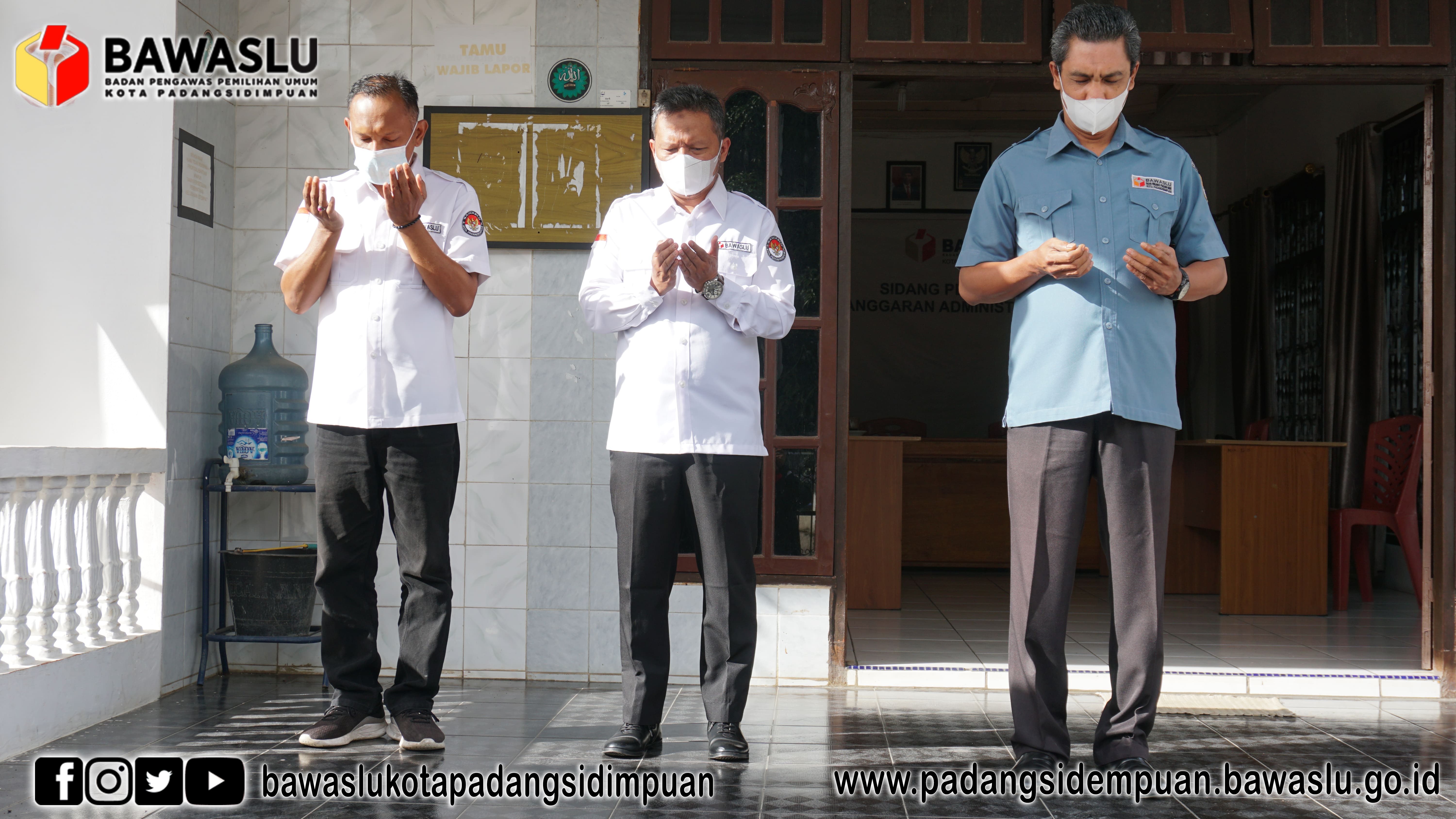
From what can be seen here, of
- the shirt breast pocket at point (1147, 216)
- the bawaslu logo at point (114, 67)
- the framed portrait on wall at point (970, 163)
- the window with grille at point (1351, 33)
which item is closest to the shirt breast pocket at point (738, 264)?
the shirt breast pocket at point (1147, 216)

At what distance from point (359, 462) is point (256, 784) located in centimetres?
82

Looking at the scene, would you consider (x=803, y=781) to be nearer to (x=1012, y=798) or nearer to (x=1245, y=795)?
(x=1012, y=798)

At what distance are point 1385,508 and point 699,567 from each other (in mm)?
5266

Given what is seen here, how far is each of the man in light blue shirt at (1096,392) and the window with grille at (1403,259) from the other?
5202 millimetres

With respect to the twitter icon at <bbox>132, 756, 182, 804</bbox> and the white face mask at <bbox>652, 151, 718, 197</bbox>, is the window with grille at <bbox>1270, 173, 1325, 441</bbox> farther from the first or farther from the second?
the twitter icon at <bbox>132, 756, 182, 804</bbox>

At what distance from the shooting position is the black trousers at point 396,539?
301cm

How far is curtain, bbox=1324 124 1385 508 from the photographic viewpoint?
284 inches

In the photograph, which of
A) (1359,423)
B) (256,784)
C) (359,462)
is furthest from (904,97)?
(256,784)

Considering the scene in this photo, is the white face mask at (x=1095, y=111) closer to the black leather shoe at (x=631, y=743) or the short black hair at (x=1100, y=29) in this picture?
the short black hair at (x=1100, y=29)

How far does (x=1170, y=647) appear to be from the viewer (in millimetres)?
4965

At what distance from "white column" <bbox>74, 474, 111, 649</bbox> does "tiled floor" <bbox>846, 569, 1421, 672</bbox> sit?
8.56 ft

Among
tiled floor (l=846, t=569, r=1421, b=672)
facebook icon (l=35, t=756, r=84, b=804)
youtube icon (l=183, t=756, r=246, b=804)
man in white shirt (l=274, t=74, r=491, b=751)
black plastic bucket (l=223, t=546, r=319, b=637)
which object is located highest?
man in white shirt (l=274, t=74, r=491, b=751)

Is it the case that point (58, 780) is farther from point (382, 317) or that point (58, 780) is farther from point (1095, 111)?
point (1095, 111)

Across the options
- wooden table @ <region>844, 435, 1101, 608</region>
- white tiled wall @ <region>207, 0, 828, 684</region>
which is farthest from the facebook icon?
wooden table @ <region>844, 435, 1101, 608</region>
